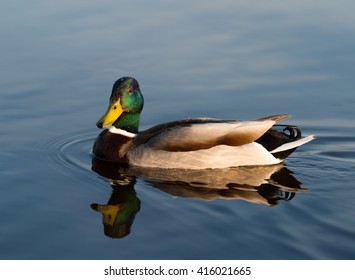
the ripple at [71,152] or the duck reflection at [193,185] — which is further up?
the ripple at [71,152]

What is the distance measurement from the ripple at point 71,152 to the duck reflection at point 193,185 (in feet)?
0.52

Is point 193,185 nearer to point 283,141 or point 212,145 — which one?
point 212,145

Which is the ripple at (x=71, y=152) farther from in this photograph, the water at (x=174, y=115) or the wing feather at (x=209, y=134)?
the wing feather at (x=209, y=134)

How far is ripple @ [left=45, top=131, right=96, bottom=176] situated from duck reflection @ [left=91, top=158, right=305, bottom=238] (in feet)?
0.52

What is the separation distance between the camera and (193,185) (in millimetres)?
9461

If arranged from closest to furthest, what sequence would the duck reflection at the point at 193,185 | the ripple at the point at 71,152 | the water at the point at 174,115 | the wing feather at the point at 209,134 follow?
the water at the point at 174,115, the duck reflection at the point at 193,185, the wing feather at the point at 209,134, the ripple at the point at 71,152

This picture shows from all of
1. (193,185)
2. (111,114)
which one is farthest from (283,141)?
(111,114)

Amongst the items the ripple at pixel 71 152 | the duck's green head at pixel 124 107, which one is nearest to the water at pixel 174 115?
the ripple at pixel 71 152

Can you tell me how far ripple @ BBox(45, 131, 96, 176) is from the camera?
1011 cm

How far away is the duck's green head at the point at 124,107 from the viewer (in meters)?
10.6

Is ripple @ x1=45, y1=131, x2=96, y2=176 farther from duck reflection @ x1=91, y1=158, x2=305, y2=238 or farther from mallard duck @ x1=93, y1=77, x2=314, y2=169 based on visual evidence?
mallard duck @ x1=93, y1=77, x2=314, y2=169

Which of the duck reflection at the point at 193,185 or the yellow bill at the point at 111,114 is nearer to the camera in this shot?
the duck reflection at the point at 193,185

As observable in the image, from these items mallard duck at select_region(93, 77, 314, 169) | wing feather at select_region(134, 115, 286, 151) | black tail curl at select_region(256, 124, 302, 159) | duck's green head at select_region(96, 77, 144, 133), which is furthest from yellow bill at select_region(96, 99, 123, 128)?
black tail curl at select_region(256, 124, 302, 159)
